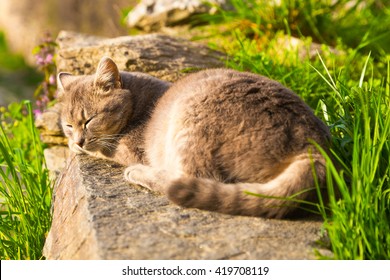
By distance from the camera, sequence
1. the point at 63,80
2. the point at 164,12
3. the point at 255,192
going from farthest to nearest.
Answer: the point at 164,12 → the point at 63,80 → the point at 255,192

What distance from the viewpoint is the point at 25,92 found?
31.5 feet

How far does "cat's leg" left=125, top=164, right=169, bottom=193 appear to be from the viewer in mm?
3145

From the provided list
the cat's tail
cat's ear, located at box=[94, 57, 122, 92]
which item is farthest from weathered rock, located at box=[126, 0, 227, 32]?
the cat's tail

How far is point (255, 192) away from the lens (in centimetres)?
268

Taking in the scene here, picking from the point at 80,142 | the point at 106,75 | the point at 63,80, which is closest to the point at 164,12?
the point at 63,80

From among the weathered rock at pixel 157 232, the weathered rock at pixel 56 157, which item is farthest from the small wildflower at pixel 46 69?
the weathered rock at pixel 157 232

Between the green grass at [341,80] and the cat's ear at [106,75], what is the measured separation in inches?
53.9

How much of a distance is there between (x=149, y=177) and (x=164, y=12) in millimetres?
3526

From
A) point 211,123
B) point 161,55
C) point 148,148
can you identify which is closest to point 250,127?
point 211,123

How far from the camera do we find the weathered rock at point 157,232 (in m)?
2.41

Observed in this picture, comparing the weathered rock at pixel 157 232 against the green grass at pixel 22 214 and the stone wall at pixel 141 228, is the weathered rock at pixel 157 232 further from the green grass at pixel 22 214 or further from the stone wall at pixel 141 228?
the green grass at pixel 22 214

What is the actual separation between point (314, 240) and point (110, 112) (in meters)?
1.82

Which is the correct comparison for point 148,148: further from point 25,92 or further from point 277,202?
point 25,92

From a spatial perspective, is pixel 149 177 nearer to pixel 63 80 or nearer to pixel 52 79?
pixel 63 80
